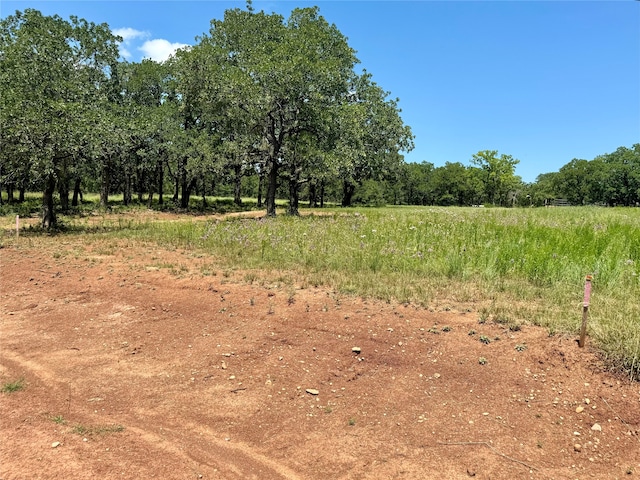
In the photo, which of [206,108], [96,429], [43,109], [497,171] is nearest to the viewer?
[96,429]

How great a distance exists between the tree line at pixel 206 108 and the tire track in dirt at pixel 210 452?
14751mm

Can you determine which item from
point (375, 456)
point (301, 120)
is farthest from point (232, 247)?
point (301, 120)

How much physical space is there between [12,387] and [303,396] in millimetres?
3343

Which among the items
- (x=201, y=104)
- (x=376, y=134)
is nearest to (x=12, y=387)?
(x=201, y=104)

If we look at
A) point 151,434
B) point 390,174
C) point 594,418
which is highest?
point 390,174

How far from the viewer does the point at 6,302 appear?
7754 millimetres

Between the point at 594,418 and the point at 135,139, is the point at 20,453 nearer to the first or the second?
the point at 594,418

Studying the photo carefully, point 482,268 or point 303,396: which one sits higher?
Result: point 482,268

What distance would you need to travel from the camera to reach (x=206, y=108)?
24.5 m

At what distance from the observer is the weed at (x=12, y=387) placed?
14.8ft

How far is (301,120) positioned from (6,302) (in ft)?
57.0

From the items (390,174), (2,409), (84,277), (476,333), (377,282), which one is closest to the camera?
(2,409)

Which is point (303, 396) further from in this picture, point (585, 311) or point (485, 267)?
point (485, 267)

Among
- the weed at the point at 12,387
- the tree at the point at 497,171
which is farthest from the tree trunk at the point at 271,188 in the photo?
the tree at the point at 497,171
